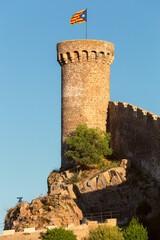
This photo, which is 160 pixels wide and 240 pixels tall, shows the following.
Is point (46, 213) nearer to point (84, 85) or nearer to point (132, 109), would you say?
point (132, 109)

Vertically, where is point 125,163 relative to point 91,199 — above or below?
above

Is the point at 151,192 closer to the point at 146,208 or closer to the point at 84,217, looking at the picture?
the point at 146,208

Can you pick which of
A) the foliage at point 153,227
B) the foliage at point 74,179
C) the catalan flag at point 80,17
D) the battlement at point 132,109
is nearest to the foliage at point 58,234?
the foliage at point 153,227

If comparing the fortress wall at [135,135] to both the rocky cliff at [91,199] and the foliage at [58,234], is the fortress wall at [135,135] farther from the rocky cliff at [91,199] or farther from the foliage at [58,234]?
the foliage at [58,234]

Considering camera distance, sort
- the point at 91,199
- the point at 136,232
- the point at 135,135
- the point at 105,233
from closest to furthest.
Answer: the point at 136,232 → the point at 105,233 → the point at 91,199 → the point at 135,135

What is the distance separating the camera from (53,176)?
204ft

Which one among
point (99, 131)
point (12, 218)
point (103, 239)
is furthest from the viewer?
point (99, 131)

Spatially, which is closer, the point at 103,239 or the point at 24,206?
the point at 103,239

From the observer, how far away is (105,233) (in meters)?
47.8

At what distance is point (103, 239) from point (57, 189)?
11972mm

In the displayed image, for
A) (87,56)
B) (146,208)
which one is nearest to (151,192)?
(146,208)

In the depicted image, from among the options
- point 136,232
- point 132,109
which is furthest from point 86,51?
point 136,232

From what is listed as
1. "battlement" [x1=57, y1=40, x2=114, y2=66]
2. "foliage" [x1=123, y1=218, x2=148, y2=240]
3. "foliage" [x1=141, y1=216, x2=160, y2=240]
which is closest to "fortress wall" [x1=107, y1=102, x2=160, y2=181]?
"foliage" [x1=141, y1=216, x2=160, y2=240]

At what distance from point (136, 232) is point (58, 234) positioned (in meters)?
5.96
